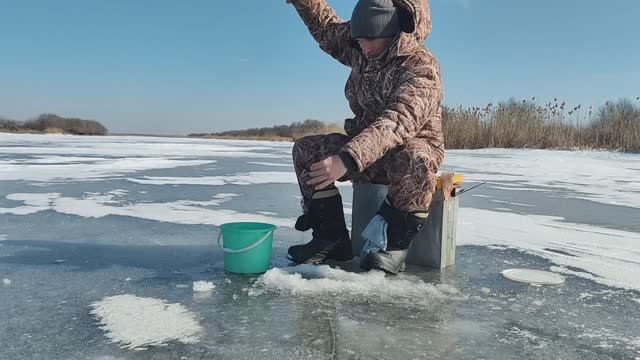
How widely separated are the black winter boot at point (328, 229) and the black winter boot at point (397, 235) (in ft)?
0.61

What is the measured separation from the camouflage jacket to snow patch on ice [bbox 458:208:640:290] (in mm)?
683

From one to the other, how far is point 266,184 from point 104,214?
1921 millimetres

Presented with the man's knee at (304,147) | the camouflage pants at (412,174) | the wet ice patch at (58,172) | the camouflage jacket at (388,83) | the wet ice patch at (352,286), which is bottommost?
the wet ice patch at (352,286)

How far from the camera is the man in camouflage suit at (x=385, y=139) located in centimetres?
181

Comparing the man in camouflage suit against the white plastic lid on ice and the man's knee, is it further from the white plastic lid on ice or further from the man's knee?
the white plastic lid on ice

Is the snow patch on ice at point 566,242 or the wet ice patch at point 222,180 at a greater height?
the wet ice patch at point 222,180

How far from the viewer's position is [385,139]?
1.77 meters

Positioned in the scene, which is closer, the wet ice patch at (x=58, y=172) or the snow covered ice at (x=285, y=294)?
the snow covered ice at (x=285, y=294)

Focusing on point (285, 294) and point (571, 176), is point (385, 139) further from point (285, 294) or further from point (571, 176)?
point (571, 176)

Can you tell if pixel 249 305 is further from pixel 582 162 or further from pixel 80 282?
pixel 582 162

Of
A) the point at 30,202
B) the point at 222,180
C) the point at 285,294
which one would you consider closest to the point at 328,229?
the point at 285,294

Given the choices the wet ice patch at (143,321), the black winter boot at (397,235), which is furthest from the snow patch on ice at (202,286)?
the black winter boot at (397,235)

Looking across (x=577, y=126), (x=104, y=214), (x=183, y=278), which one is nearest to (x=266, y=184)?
(x=104, y=214)

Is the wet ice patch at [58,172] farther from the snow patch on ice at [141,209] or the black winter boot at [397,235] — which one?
the black winter boot at [397,235]
